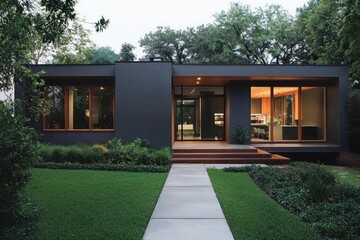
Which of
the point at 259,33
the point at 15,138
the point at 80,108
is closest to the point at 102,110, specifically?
the point at 80,108

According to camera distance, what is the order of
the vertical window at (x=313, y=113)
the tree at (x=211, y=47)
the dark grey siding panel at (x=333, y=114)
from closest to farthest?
the dark grey siding panel at (x=333, y=114) → the vertical window at (x=313, y=113) → the tree at (x=211, y=47)

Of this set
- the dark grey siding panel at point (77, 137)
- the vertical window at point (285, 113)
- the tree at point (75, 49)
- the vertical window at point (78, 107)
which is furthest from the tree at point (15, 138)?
the tree at point (75, 49)

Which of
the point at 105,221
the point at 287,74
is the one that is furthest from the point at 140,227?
the point at 287,74

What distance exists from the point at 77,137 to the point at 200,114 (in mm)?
6225

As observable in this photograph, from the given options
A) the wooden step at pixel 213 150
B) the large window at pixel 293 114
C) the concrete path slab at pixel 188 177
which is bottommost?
the concrete path slab at pixel 188 177

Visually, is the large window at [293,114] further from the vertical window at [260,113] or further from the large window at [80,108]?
the large window at [80,108]

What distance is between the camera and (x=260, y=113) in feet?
57.1

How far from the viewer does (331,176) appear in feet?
25.1

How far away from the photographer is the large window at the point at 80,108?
15.5m

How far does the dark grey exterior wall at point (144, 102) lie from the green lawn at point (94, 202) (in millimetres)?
3723

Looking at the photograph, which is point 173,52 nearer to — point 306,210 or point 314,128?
point 314,128

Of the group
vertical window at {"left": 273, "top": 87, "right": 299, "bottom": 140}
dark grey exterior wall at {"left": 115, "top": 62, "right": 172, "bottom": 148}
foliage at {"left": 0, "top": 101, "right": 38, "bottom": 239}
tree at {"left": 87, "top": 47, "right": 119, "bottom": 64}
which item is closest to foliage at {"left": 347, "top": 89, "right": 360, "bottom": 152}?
vertical window at {"left": 273, "top": 87, "right": 299, "bottom": 140}

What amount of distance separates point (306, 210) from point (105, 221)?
334 centimetres

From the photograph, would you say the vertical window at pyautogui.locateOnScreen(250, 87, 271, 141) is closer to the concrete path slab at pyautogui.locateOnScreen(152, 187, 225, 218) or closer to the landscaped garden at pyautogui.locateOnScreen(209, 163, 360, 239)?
the landscaped garden at pyautogui.locateOnScreen(209, 163, 360, 239)
